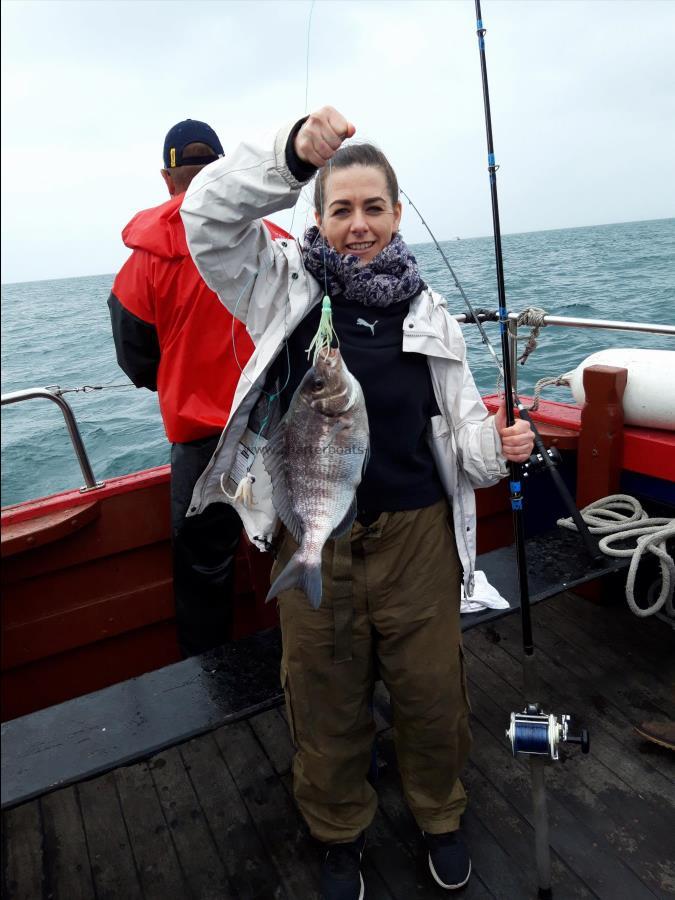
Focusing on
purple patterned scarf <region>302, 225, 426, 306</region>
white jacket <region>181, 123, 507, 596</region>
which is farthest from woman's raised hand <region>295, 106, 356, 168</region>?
purple patterned scarf <region>302, 225, 426, 306</region>

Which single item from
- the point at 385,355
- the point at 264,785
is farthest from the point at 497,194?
the point at 264,785

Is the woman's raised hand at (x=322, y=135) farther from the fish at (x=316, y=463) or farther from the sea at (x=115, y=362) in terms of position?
the sea at (x=115, y=362)

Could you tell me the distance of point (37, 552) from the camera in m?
3.37

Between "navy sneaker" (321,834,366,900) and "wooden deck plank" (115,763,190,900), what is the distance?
22.3 inches

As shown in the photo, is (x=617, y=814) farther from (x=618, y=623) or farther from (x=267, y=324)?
(x=267, y=324)

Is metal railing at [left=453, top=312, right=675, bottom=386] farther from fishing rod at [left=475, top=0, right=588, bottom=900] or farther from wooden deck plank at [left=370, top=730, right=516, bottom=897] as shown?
wooden deck plank at [left=370, top=730, right=516, bottom=897]

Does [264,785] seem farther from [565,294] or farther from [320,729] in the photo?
[565,294]

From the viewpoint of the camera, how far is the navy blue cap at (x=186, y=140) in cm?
291

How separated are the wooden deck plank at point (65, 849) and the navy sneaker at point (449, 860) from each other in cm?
130

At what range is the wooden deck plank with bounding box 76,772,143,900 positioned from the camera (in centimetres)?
258

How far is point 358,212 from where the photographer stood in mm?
1977

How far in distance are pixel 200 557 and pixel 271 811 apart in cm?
118

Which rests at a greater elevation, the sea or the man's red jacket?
the man's red jacket

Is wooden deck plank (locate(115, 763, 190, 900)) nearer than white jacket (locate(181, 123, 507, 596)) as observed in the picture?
No
